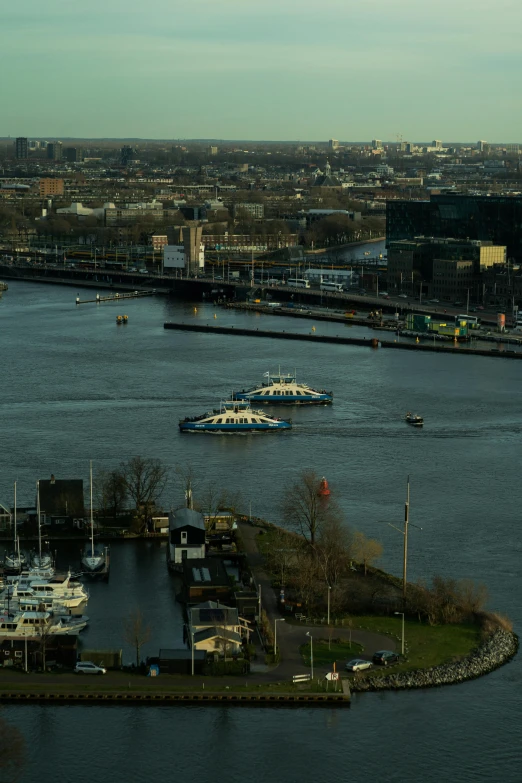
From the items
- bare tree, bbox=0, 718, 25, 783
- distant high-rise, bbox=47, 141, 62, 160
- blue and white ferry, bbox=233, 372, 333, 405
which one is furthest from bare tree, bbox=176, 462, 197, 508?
distant high-rise, bbox=47, 141, 62, 160

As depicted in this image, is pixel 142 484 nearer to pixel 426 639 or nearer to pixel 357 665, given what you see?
pixel 426 639

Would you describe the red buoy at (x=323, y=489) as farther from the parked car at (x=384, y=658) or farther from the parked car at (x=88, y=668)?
the parked car at (x=88, y=668)

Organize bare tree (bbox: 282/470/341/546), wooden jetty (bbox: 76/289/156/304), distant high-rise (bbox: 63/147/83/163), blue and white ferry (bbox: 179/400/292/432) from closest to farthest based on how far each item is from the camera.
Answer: bare tree (bbox: 282/470/341/546) → blue and white ferry (bbox: 179/400/292/432) → wooden jetty (bbox: 76/289/156/304) → distant high-rise (bbox: 63/147/83/163)

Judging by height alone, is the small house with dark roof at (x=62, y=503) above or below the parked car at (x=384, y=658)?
above

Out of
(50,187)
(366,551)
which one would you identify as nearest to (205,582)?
(366,551)

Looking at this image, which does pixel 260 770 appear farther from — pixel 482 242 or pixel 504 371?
pixel 482 242

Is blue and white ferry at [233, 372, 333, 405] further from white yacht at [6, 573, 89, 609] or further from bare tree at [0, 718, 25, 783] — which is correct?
bare tree at [0, 718, 25, 783]

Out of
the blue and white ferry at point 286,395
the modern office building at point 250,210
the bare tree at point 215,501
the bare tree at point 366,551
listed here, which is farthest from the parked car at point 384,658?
the modern office building at point 250,210
